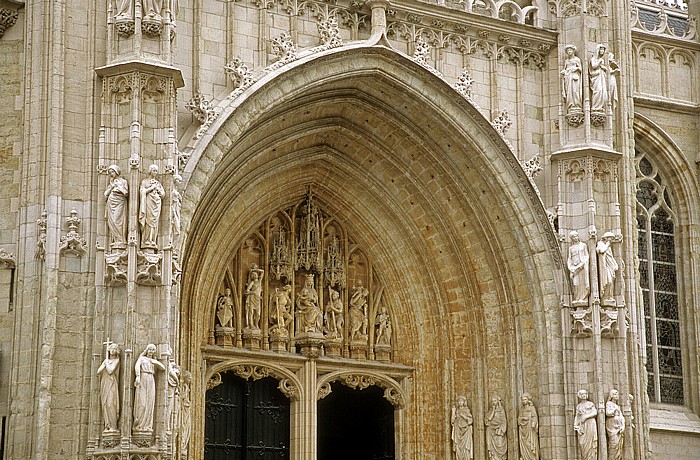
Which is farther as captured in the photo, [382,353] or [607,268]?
[382,353]

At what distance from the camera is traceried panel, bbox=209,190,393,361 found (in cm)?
2133

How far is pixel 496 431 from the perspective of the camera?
2111 cm

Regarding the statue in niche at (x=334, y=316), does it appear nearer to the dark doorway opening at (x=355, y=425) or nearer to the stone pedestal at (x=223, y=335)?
the dark doorway opening at (x=355, y=425)

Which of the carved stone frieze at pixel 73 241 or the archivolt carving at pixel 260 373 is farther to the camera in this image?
the archivolt carving at pixel 260 373

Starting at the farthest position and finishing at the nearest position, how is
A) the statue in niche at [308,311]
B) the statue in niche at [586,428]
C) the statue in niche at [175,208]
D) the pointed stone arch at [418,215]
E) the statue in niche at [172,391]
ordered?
the statue in niche at [308,311]
the pointed stone arch at [418,215]
the statue in niche at [586,428]
the statue in niche at [175,208]
the statue in niche at [172,391]

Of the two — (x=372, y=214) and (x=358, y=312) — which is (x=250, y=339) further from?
(x=372, y=214)

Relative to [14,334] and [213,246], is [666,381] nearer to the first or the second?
[213,246]

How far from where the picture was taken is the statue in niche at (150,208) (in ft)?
57.5

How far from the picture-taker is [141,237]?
17547mm

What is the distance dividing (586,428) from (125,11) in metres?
8.29

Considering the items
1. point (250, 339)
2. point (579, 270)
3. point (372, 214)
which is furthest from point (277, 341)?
point (579, 270)

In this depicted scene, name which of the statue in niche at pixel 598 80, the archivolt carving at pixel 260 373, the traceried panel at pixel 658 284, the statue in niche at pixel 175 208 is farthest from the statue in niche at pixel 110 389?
the traceried panel at pixel 658 284

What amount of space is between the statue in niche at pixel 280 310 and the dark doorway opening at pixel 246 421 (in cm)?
75

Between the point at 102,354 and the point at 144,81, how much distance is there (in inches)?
131
